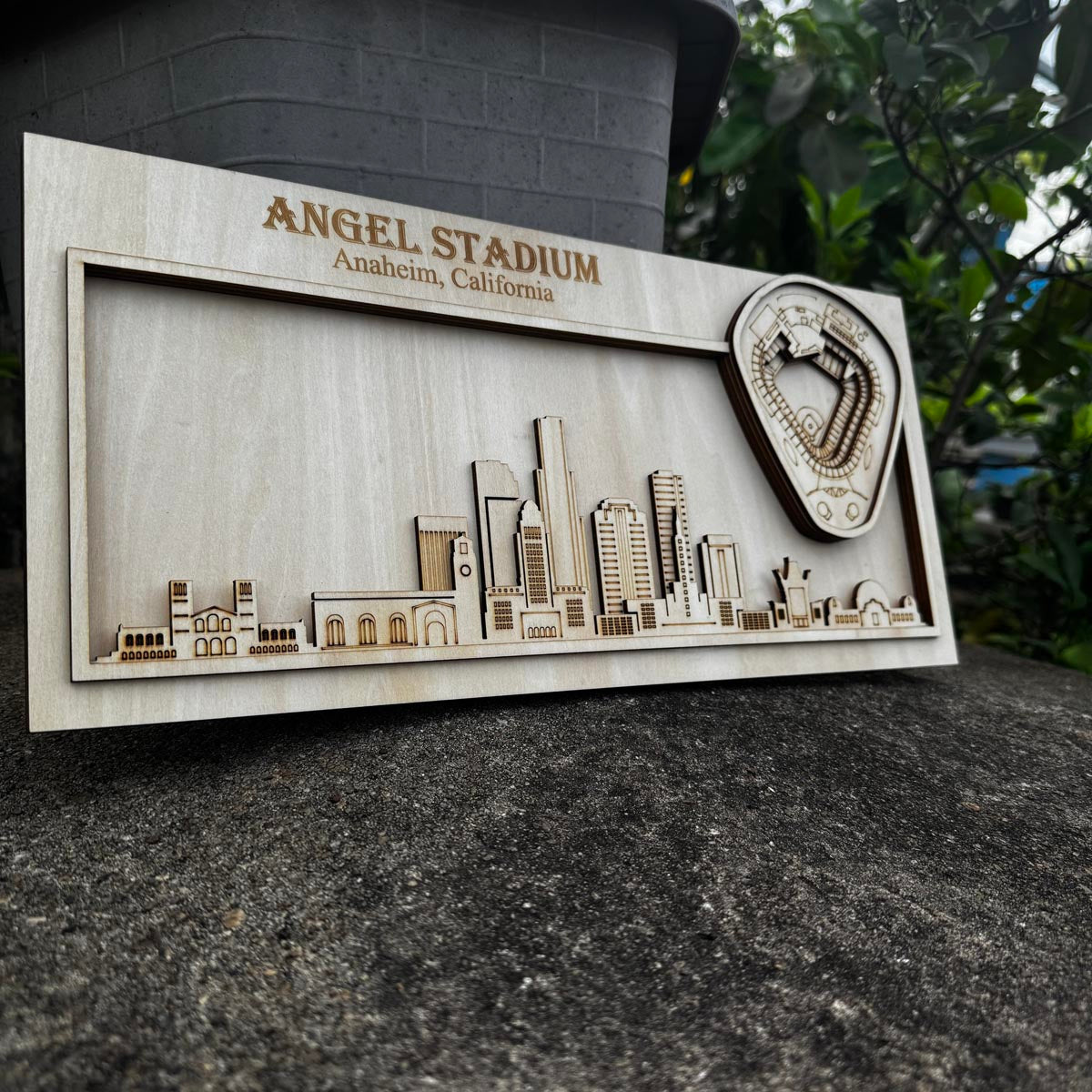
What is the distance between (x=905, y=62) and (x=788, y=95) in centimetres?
45

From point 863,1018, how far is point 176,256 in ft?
3.36

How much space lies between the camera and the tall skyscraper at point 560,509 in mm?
1203

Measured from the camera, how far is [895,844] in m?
0.99

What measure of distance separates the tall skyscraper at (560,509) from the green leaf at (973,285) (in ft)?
4.45

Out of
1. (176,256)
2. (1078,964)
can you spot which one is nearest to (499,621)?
(176,256)

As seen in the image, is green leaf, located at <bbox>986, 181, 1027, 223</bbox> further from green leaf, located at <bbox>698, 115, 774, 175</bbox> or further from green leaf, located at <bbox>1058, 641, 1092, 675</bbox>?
green leaf, located at <bbox>1058, 641, 1092, 675</bbox>

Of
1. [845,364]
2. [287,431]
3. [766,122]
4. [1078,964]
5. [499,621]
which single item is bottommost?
[1078,964]

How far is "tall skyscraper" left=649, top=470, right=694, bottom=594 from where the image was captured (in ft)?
4.22

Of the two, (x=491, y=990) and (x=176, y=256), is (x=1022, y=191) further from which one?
(x=491, y=990)

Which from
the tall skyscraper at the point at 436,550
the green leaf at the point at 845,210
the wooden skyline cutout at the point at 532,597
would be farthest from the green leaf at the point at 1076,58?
the tall skyscraper at the point at 436,550

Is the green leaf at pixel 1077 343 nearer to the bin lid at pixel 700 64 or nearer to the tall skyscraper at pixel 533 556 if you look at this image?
the bin lid at pixel 700 64

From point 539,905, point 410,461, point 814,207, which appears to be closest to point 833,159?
point 814,207

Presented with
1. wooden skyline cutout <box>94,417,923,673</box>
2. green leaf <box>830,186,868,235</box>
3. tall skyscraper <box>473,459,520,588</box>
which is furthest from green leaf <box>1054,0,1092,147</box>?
tall skyscraper <box>473,459,520,588</box>

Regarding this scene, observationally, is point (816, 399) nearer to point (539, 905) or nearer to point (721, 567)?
point (721, 567)
